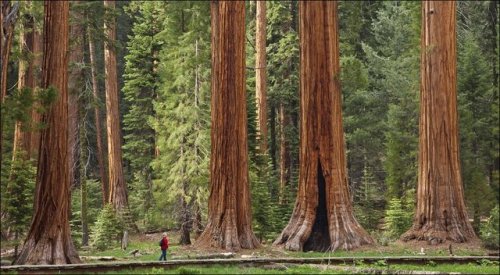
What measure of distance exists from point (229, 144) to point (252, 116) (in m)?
6.30

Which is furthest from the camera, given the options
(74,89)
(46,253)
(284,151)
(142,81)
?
(284,151)

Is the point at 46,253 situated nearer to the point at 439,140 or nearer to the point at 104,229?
the point at 104,229

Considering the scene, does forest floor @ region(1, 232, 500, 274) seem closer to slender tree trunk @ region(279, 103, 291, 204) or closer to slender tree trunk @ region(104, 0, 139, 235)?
slender tree trunk @ region(104, 0, 139, 235)

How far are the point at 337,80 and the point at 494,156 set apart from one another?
1637cm

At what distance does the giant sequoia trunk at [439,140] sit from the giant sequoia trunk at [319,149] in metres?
2.05

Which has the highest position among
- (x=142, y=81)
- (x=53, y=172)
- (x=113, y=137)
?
(x=142, y=81)

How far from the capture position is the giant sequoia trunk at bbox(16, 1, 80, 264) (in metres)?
14.0

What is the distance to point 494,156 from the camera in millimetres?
31422

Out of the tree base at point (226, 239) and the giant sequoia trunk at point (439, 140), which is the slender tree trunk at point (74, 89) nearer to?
the tree base at point (226, 239)

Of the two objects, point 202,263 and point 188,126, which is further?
point 188,126

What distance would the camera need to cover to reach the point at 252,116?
24.3 m

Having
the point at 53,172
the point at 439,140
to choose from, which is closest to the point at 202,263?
the point at 53,172

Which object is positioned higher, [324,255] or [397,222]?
[397,222]

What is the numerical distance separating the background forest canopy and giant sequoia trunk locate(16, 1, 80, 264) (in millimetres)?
737
